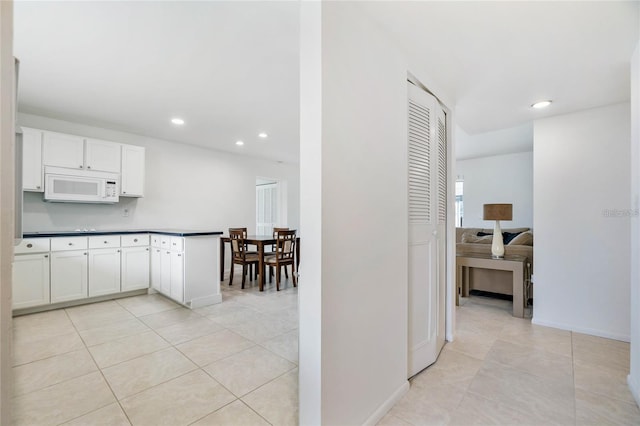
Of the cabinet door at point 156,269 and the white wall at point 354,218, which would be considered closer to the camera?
the white wall at point 354,218

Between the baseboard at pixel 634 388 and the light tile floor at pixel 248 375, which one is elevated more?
the baseboard at pixel 634 388

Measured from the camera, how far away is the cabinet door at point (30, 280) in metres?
3.20

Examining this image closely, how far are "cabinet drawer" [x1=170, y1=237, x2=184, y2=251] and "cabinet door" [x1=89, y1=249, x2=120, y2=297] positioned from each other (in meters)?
0.85

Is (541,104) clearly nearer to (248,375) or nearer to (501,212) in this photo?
(501,212)

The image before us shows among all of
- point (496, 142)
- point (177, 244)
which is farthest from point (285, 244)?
point (496, 142)

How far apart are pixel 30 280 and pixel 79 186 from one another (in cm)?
125

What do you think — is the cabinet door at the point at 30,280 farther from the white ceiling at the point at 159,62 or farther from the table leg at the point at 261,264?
the table leg at the point at 261,264

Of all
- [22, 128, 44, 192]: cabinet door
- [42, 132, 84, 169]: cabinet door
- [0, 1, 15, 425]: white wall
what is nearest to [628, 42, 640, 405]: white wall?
[0, 1, 15, 425]: white wall

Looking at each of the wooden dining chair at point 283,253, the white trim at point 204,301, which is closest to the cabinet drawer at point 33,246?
the white trim at point 204,301

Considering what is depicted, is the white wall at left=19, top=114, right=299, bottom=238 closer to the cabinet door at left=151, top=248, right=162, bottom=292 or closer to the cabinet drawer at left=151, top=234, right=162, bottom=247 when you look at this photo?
the cabinet drawer at left=151, top=234, right=162, bottom=247

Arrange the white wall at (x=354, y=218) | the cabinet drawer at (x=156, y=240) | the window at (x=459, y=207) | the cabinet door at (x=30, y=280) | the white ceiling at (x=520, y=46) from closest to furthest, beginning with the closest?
the white wall at (x=354, y=218) < the white ceiling at (x=520, y=46) < the cabinet door at (x=30, y=280) < the cabinet drawer at (x=156, y=240) < the window at (x=459, y=207)

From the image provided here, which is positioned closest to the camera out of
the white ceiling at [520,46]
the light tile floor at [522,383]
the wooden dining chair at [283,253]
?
the white ceiling at [520,46]

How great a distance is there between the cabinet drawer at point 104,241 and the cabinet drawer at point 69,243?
0.07 meters

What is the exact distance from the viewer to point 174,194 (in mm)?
5055
